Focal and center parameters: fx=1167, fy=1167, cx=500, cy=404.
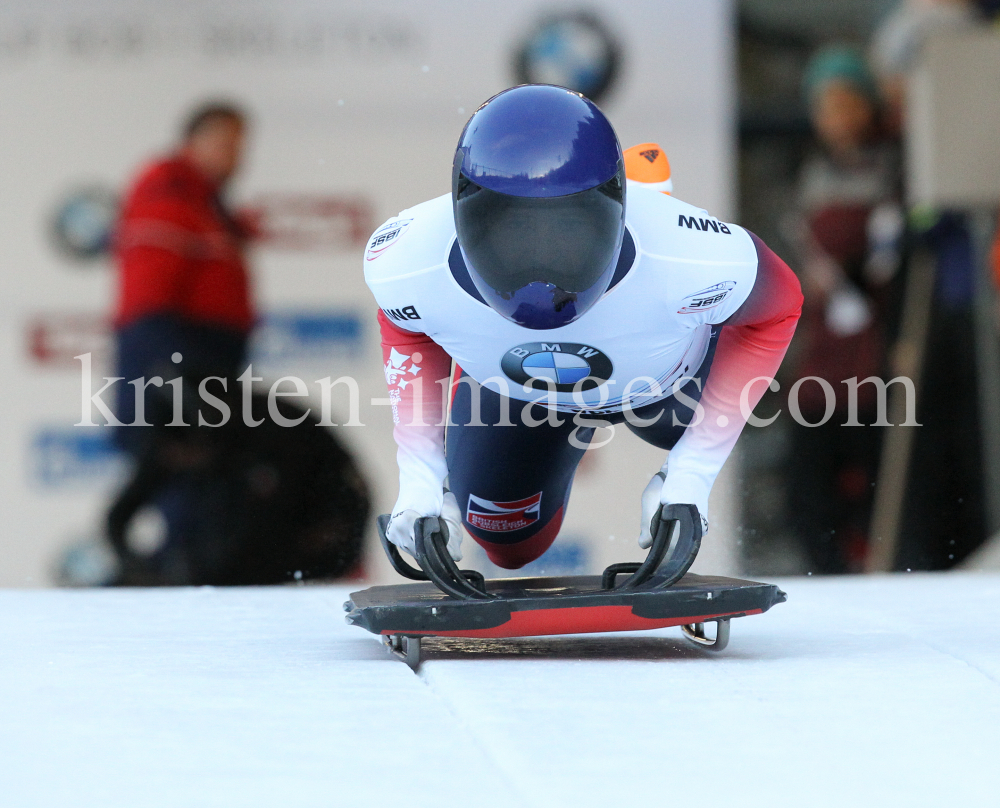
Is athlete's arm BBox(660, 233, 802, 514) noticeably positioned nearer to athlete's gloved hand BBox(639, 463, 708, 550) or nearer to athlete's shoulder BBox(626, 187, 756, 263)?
athlete's gloved hand BBox(639, 463, 708, 550)

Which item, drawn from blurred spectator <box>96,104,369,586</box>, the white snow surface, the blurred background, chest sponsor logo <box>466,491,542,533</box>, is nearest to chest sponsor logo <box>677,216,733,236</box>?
the white snow surface

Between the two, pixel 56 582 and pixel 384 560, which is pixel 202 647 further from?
pixel 56 582

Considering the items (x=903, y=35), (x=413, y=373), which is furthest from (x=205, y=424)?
(x=903, y=35)

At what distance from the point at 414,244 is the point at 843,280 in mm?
3936

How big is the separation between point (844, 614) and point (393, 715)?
162cm

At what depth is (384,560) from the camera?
544cm

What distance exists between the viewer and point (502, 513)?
3066 millimetres

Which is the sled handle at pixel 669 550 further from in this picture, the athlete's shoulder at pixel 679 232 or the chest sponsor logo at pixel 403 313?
the chest sponsor logo at pixel 403 313

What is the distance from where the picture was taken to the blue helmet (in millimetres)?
1932

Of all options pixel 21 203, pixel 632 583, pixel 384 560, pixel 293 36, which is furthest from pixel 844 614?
pixel 21 203

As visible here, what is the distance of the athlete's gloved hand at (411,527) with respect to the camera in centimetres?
241

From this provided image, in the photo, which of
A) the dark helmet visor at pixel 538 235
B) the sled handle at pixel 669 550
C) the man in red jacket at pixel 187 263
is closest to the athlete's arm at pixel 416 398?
the sled handle at pixel 669 550

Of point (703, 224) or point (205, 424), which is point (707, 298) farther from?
point (205, 424)

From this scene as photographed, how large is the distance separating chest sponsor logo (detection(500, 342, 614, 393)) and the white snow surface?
549 millimetres
